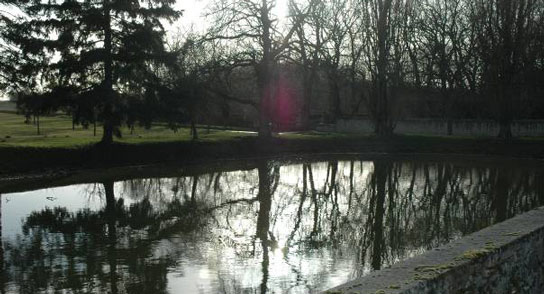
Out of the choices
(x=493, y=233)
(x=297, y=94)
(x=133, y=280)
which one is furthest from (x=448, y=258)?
(x=297, y=94)

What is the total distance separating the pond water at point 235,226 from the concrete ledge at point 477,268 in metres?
3.05

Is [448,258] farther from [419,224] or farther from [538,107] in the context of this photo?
[538,107]

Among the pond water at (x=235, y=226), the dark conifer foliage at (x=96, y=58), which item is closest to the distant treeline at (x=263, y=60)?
the dark conifer foliage at (x=96, y=58)

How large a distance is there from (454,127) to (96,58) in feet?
103

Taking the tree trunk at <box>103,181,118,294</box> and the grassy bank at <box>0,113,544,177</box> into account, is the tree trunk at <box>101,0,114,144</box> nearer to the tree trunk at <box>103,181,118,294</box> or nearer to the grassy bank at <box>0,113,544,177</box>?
the grassy bank at <box>0,113,544,177</box>

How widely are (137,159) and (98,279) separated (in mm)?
20113

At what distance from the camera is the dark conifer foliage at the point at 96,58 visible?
1037 inches

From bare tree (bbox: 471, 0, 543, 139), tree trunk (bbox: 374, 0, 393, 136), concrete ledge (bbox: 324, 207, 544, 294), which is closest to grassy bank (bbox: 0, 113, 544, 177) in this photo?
tree trunk (bbox: 374, 0, 393, 136)

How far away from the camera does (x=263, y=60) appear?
109 feet

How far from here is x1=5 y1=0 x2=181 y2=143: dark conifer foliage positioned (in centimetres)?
2633

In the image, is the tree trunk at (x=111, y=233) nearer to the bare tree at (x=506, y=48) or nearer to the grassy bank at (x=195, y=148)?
the grassy bank at (x=195, y=148)

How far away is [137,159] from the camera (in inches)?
1118

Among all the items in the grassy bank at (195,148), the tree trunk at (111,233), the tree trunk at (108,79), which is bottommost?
the tree trunk at (111,233)

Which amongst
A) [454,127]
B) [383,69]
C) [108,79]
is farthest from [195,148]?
[454,127]
